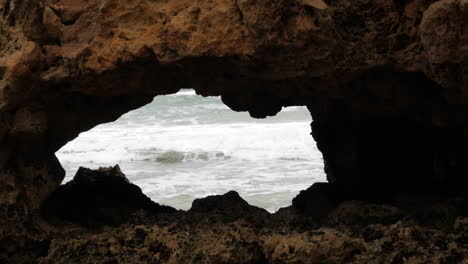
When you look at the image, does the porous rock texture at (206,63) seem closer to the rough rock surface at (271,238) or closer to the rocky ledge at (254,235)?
the rocky ledge at (254,235)

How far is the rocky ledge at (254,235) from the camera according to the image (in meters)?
3.78

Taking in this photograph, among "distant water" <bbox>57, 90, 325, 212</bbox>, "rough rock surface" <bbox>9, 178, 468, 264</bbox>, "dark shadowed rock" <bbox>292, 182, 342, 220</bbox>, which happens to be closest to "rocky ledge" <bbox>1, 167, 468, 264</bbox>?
"rough rock surface" <bbox>9, 178, 468, 264</bbox>

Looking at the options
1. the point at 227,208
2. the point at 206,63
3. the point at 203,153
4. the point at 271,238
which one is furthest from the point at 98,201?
the point at 203,153

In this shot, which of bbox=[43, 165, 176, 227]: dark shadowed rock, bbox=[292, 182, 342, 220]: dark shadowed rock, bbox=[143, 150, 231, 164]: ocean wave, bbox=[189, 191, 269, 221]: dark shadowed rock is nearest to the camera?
bbox=[189, 191, 269, 221]: dark shadowed rock

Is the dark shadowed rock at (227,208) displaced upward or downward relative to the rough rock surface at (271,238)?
upward

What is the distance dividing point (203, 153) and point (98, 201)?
11.2 m

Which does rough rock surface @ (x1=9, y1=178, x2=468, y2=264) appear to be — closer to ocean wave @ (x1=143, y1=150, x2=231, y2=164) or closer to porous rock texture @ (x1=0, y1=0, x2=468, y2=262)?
porous rock texture @ (x1=0, y1=0, x2=468, y2=262)

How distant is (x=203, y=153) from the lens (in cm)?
1661

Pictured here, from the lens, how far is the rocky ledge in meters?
3.78

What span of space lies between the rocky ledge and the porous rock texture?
0.35m

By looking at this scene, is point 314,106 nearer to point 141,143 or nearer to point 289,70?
point 289,70

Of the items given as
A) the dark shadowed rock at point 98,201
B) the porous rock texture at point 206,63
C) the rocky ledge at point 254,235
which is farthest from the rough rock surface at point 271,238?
the porous rock texture at point 206,63

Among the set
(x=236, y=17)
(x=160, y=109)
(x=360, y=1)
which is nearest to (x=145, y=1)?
(x=236, y=17)

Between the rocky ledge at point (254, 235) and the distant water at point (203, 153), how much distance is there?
4.63 m
